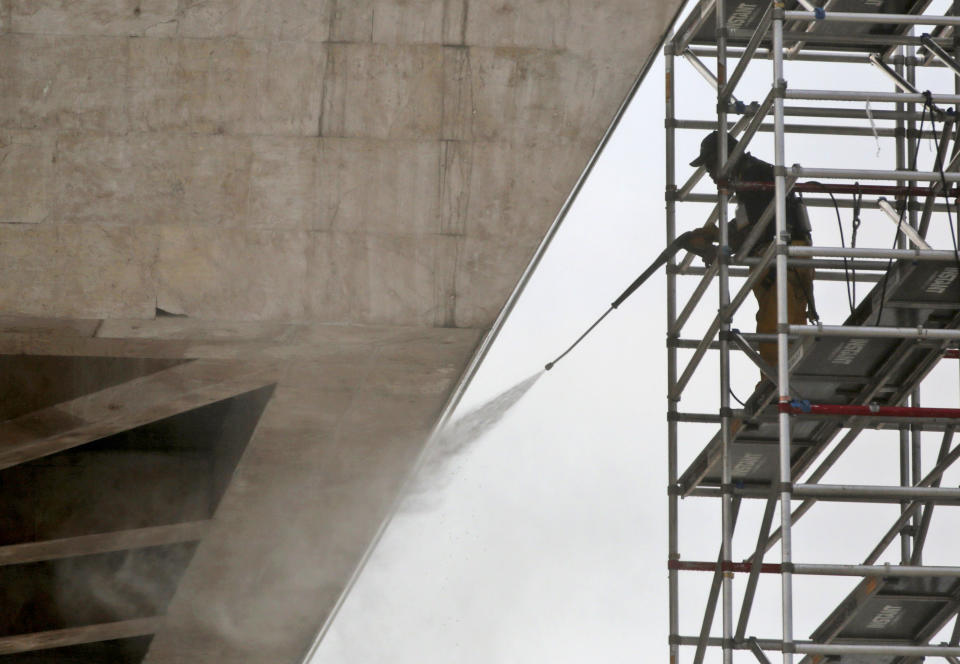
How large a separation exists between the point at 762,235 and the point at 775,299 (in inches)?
30.0

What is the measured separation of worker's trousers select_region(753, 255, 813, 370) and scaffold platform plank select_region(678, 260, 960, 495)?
65 cm

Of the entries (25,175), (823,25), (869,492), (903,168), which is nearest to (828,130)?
(903,168)

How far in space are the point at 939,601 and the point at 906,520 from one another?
4.63ft

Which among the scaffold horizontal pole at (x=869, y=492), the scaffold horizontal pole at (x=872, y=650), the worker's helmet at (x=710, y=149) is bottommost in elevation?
the scaffold horizontal pole at (x=872, y=650)

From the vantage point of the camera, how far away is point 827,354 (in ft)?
31.1

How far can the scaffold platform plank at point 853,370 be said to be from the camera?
935cm

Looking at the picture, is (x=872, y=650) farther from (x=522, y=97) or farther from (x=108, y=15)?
(x=108, y=15)

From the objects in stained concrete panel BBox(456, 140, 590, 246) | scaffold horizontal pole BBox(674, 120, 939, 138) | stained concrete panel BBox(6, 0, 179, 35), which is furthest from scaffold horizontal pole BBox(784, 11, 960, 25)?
stained concrete panel BBox(6, 0, 179, 35)

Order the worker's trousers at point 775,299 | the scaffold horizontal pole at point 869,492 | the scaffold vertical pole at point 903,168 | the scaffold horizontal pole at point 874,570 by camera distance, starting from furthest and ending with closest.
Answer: the scaffold vertical pole at point 903,168
the worker's trousers at point 775,299
the scaffold horizontal pole at point 869,492
the scaffold horizontal pole at point 874,570

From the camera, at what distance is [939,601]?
9.78m

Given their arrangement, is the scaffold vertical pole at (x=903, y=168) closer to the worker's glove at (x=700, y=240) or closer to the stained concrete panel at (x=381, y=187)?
the worker's glove at (x=700, y=240)

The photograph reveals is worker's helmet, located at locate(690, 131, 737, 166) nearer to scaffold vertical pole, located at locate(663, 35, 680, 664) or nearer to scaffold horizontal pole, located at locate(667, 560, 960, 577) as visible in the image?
scaffold vertical pole, located at locate(663, 35, 680, 664)

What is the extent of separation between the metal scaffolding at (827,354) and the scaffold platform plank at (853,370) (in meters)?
0.01

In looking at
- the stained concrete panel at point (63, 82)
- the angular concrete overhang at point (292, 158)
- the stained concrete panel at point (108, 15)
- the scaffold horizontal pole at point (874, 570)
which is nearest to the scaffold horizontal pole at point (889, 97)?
the angular concrete overhang at point (292, 158)
